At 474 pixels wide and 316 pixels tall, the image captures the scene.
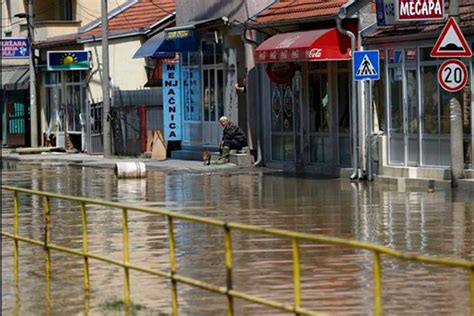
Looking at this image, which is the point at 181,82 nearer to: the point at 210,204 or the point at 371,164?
the point at 371,164

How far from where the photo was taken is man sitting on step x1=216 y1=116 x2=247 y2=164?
34719 millimetres

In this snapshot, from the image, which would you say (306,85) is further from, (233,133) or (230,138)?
(230,138)

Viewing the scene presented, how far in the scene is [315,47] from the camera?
2914 centimetres

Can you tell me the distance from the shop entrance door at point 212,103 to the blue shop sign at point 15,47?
13.7m

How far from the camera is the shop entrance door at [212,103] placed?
124 feet

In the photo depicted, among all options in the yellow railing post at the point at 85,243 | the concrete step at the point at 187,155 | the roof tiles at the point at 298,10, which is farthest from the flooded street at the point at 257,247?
the concrete step at the point at 187,155

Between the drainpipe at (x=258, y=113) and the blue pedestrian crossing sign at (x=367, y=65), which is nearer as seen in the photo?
the blue pedestrian crossing sign at (x=367, y=65)

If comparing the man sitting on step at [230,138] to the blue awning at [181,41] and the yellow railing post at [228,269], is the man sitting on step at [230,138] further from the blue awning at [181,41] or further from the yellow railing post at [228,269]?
the yellow railing post at [228,269]

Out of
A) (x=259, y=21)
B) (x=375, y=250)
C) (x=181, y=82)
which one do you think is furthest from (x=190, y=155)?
(x=375, y=250)

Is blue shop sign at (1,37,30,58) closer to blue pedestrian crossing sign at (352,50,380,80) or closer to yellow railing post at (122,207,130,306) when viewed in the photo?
blue pedestrian crossing sign at (352,50,380,80)

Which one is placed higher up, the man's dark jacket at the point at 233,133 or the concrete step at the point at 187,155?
the man's dark jacket at the point at 233,133

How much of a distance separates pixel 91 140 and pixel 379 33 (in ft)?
65.7

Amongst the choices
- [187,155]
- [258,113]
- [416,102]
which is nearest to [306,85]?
[258,113]

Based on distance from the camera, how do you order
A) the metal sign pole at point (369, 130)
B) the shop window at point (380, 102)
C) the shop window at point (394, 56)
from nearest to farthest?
the shop window at point (394, 56) → the metal sign pole at point (369, 130) → the shop window at point (380, 102)
